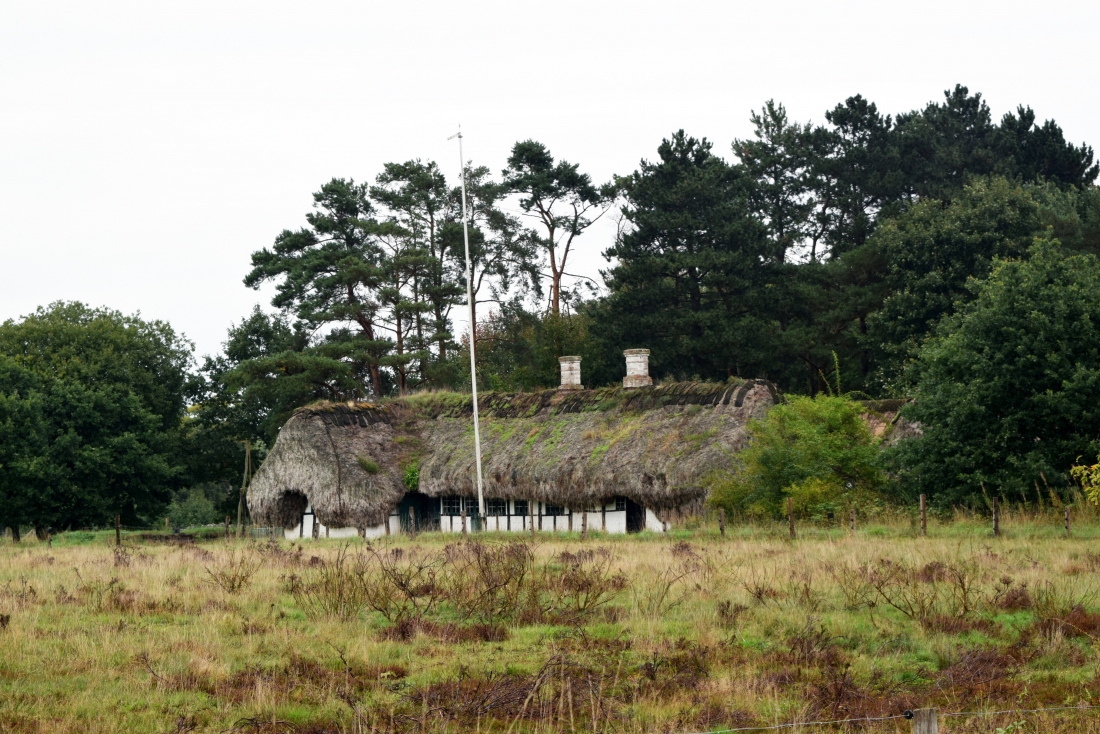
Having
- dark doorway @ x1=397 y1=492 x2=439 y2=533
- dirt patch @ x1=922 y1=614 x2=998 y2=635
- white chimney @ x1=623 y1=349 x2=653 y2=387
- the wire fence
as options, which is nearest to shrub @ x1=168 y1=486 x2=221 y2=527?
dark doorway @ x1=397 y1=492 x2=439 y2=533

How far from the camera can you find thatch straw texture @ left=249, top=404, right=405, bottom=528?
102 ft

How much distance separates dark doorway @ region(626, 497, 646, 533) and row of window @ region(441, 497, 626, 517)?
18 cm

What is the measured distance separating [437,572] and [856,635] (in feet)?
19.9

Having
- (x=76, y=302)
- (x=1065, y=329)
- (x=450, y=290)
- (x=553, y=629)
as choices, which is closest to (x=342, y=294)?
(x=450, y=290)

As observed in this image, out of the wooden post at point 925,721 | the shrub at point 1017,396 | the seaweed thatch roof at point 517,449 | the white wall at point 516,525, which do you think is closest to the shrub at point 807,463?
the shrub at point 1017,396

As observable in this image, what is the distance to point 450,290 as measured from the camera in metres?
44.3

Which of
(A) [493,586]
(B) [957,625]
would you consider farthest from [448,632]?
(B) [957,625]

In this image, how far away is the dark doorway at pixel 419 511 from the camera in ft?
107

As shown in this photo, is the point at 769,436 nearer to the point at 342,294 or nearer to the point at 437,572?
the point at 437,572

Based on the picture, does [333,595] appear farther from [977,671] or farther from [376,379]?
[376,379]

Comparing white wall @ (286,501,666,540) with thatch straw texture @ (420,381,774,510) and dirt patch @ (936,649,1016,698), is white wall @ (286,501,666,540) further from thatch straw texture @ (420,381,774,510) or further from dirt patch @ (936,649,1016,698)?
dirt patch @ (936,649,1016,698)

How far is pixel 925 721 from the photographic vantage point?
18.3ft

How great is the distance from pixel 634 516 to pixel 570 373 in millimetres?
6676

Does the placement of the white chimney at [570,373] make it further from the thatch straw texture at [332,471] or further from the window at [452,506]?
the thatch straw texture at [332,471]
